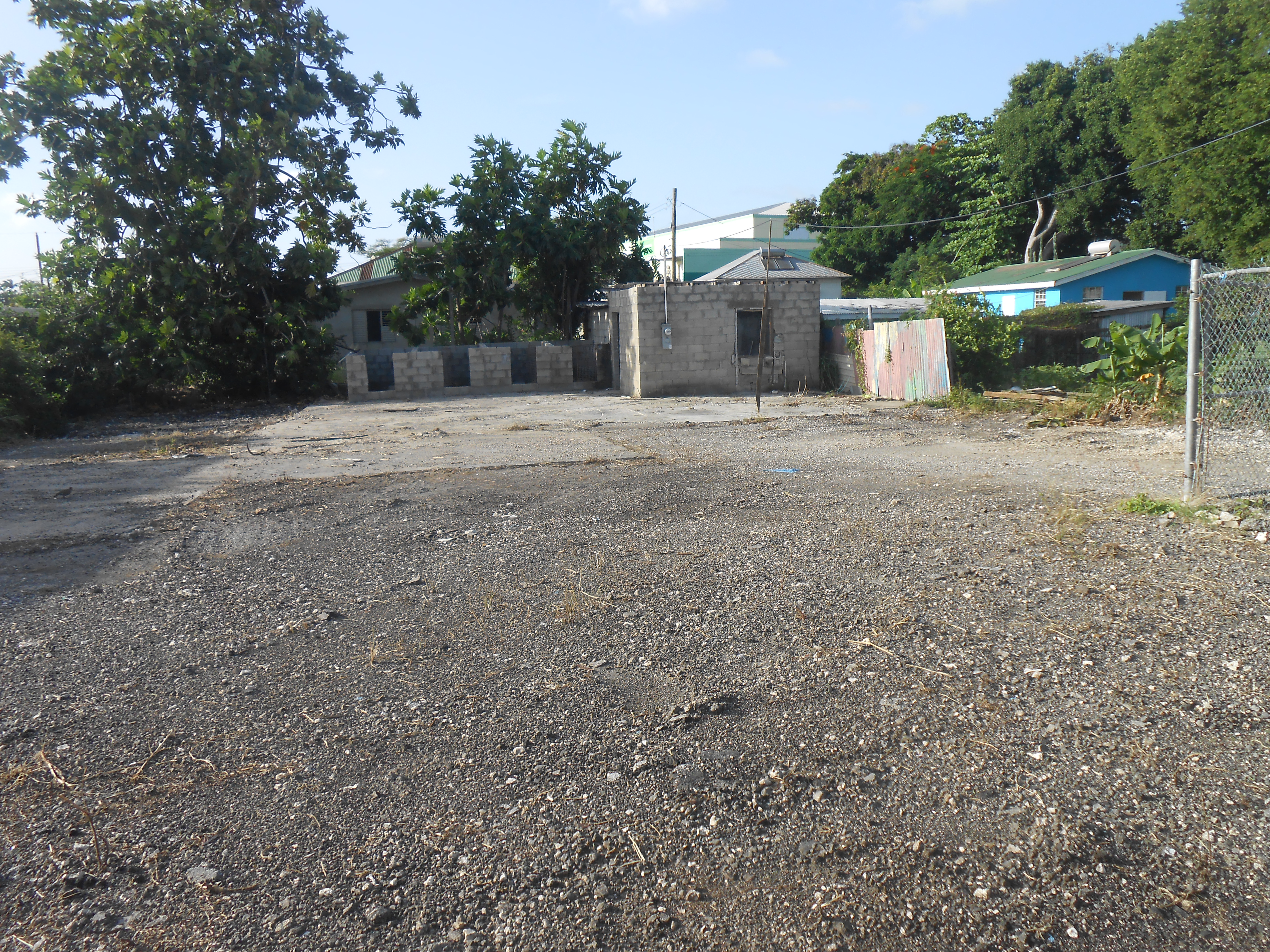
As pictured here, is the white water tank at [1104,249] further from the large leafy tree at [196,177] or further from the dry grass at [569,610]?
the dry grass at [569,610]

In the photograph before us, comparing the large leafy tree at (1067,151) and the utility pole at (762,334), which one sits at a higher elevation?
the large leafy tree at (1067,151)

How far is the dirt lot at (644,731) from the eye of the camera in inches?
105

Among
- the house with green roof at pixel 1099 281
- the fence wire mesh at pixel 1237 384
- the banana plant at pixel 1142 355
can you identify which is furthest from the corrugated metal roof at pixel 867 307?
the fence wire mesh at pixel 1237 384

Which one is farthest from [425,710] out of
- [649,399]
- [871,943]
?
[649,399]

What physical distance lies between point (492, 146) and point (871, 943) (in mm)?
26236

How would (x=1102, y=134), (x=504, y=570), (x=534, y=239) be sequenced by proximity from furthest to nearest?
(x=1102, y=134)
(x=534, y=239)
(x=504, y=570)

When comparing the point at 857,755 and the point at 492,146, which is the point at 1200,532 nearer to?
the point at 857,755

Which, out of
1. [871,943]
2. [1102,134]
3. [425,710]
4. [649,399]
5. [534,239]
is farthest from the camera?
[1102,134]

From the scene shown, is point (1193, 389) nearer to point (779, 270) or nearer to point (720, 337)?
point (720, 337)

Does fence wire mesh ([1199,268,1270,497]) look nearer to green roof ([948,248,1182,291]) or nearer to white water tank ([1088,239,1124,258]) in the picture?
green roof ([948,248,1182,291])

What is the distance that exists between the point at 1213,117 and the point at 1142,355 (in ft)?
58.2

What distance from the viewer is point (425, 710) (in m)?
3.97

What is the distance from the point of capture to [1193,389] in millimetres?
6797

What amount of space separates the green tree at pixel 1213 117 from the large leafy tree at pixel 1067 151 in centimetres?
726
